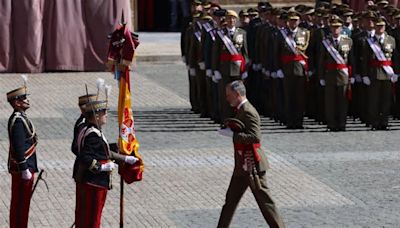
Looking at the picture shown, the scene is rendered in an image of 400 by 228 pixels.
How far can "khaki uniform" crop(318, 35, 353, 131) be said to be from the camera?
66.4 ft

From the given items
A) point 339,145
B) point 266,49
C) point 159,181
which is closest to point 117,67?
point 159,181

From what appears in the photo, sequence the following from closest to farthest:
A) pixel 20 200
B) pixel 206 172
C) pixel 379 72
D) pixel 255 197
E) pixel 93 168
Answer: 1. pixel 93 168
2. pixel 255 197
3. pixel 20 200
4. pixel 206 172
5. pixel 379 72

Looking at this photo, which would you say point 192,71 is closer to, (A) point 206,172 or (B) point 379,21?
(B) point 379,21

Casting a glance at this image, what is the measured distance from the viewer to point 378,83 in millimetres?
20516

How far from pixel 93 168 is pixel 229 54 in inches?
343

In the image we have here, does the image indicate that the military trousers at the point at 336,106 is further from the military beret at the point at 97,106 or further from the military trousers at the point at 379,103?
the military beret at the point at 97,106

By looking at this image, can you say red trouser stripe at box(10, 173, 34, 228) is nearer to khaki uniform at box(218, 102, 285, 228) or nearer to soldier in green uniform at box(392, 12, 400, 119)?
khaki uniform at box(218, 102, 285, 228)

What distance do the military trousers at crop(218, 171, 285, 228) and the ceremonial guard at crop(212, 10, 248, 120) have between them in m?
7.73

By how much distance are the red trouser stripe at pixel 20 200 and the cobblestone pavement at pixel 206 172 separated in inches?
27.0

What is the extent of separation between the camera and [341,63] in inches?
797

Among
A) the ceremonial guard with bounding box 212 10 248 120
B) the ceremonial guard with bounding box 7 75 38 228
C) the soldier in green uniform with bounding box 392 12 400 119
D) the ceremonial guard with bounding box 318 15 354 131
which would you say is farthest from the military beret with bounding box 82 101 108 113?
the soldier in green uniform with bounding box 392 12 400 119

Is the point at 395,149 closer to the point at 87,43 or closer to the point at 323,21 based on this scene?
the point at 323,21

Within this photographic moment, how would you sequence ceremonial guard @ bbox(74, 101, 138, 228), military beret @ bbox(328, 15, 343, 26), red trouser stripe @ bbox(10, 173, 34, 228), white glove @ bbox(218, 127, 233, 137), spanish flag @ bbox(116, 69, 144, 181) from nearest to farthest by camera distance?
ceremonial guard @ bbox(74, 101, 138, 228), white glove @ bbox(218, 127, 233, 137), spanish flag @ bbox(116, 69, 144, 181), red trouser stripe @ bbox(10, 173, 34, 228), military beret @ bbox(328, 15, 343, 26)

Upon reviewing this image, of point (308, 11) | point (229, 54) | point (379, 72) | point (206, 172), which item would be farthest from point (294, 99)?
point (206, 172)
